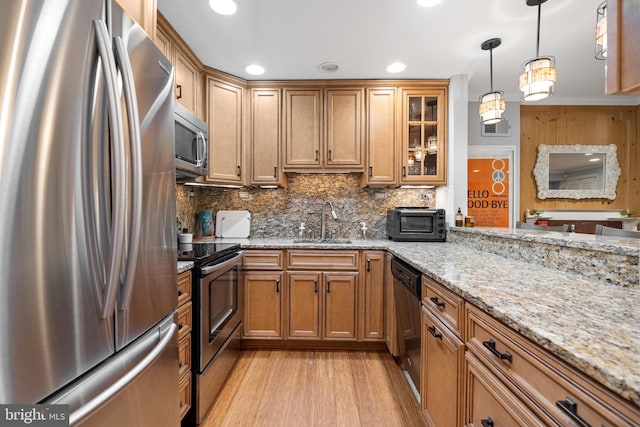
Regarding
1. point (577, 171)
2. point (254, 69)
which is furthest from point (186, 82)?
point (577, 171)

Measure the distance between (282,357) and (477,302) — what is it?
1935 millimetres

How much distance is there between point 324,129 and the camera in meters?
2.84

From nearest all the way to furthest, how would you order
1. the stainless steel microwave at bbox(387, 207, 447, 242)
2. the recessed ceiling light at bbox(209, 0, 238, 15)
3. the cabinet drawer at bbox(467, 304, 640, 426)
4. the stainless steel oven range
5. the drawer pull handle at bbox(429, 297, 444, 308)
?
the cabinet drawer at bbox(467, 304, 640, 426) → the drawer pull handle at bbox(429, 297, 444, 308) → the stainless steel oven range → the recessed ceiling light at bbox(209, 0, 238, 15) → the stainless steel microwave at bbox(387, 207, 447, 242)

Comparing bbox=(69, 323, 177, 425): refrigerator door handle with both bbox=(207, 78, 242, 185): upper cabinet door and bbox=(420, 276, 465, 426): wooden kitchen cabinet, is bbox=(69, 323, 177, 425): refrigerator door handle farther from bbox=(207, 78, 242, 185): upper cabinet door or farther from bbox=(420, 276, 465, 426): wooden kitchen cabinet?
bbox=(207, 78, 242, 185): upper cabinet door

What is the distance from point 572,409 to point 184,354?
1.62 metres

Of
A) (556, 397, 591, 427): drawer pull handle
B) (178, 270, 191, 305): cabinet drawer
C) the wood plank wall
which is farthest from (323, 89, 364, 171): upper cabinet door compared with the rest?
the wood plank wall

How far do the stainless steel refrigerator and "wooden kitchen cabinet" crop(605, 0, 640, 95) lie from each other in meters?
1.24

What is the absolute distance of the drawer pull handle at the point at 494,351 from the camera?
83 cm

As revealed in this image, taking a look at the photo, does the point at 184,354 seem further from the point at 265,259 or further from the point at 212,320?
the point at 265,259

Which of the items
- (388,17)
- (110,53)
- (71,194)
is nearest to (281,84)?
(388,17)

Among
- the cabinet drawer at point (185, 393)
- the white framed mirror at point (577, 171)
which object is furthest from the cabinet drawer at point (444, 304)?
the white framed mirror at point (577, 171)

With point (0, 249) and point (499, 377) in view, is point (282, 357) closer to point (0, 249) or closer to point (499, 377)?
point (499, 377)

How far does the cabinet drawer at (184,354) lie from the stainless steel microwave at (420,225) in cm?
196

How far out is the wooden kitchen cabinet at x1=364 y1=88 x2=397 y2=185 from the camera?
9.29ft
